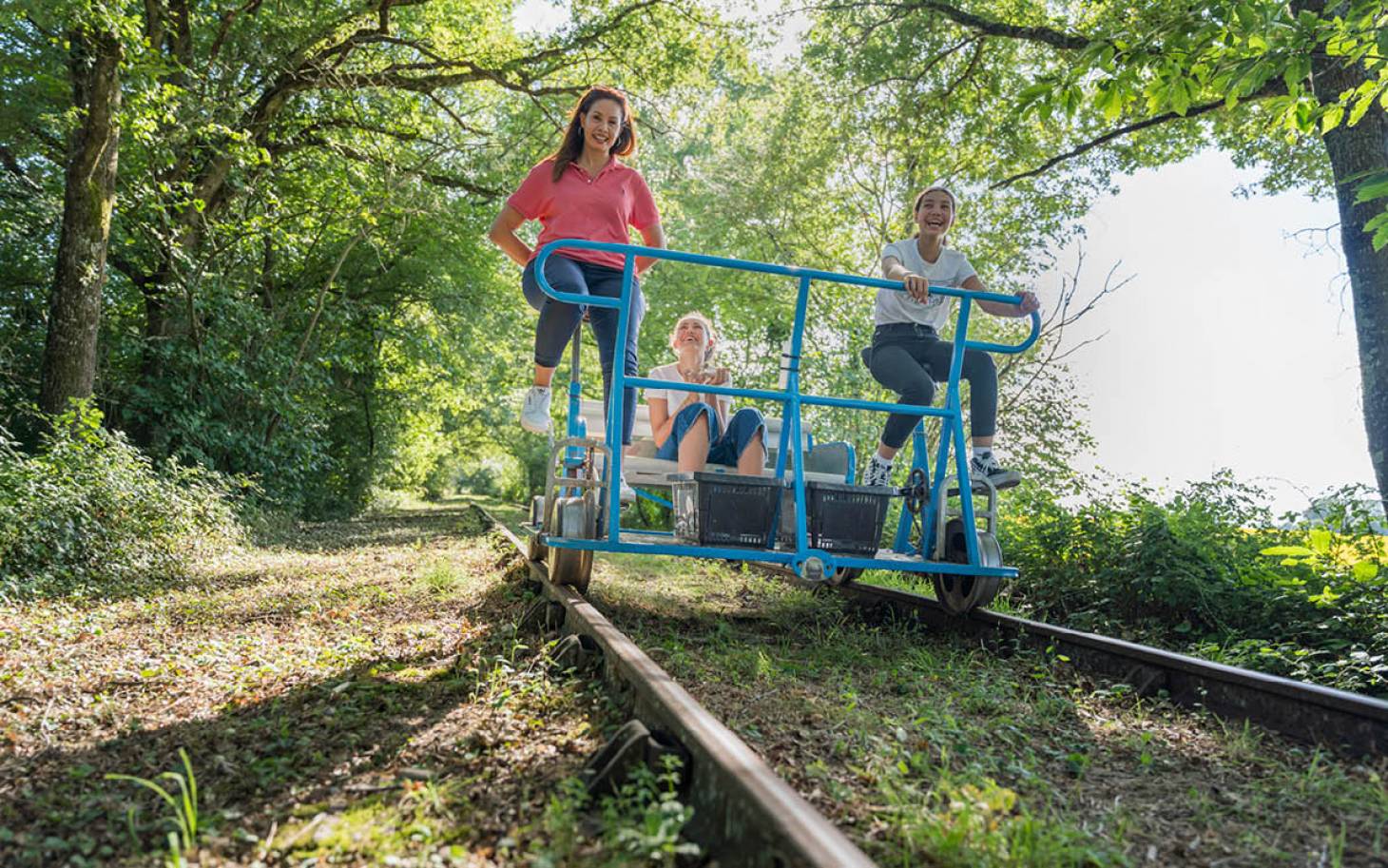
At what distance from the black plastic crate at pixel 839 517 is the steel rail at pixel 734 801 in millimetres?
1754

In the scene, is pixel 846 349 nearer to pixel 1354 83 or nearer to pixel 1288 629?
pixel 1354 83

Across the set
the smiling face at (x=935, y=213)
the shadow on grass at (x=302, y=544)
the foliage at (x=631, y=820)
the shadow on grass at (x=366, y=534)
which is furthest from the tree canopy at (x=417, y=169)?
the foliage at (x=631, y=820)

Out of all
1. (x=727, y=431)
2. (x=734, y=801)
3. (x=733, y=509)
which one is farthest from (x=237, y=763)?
(x=727, y=431)

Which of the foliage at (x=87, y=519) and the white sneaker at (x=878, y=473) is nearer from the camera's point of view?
the white sneaker at (x=878, y=473)

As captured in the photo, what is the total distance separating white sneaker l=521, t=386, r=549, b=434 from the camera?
493 centimetres

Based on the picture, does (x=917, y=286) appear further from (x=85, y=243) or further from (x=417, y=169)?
(x=417, y=169)

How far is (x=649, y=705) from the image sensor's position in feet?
8.45

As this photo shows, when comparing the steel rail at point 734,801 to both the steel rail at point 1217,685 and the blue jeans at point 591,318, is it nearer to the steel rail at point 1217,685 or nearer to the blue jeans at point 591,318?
the steel rail at point 1217,685

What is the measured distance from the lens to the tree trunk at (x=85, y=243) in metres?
8.44

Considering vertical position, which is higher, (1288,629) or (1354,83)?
(1354,83)

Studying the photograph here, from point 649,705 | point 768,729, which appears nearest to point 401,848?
point 649,705

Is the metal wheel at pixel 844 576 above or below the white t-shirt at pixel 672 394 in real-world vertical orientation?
below

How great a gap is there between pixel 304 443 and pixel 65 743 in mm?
13173

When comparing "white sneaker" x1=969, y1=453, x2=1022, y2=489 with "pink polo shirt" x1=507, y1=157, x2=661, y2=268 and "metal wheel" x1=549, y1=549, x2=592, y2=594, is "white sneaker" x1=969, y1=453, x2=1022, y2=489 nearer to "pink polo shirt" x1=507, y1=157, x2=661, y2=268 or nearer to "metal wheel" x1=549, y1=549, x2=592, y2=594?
"metal wheel" x1=549, y1=549, x2=592, y2=594
